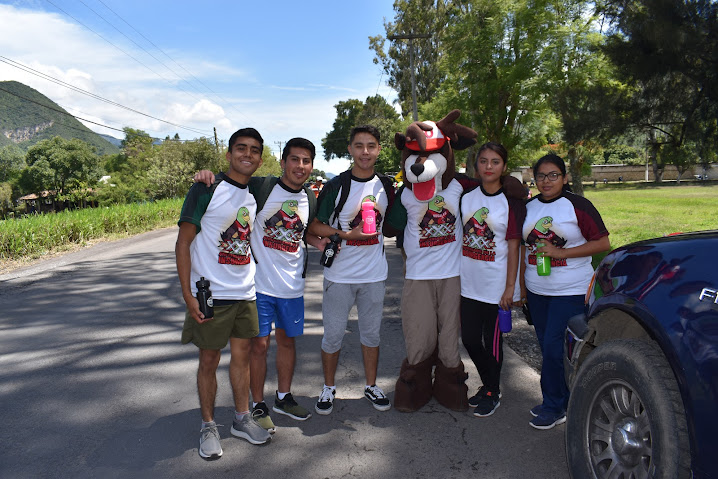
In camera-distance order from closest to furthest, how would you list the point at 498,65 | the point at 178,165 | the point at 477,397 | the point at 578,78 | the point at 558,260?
the point at 558,260
the point at 477,397
the point at 578,78
the point at 498,65
the point at 178,165

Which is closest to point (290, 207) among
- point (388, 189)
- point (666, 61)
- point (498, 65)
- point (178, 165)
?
point (388, 189)

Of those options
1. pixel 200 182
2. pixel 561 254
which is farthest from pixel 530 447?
pixel 200 182

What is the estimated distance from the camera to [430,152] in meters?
3.49

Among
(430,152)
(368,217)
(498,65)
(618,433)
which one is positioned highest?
(498,65)

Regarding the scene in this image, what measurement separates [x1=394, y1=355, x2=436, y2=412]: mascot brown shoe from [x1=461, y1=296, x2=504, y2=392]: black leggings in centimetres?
36

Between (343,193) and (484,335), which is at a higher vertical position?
(343,193)

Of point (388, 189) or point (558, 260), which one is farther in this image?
point (388, 189)

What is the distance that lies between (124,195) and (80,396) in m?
64.3

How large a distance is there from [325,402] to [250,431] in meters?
0.62

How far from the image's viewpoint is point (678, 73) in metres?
7.32

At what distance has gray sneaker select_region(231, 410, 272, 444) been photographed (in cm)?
308

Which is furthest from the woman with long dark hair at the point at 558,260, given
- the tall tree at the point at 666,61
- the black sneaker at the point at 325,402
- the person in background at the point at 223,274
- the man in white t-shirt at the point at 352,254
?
the tall tree at the point at 666,61

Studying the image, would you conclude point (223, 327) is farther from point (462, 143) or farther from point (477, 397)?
point (462, 143)

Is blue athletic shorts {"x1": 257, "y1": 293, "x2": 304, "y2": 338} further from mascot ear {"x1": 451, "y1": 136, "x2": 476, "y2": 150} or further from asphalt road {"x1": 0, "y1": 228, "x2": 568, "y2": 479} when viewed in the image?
A: mascot ear {"x1": 451, "y1": 136, "x2": 476, "y2": 150}
